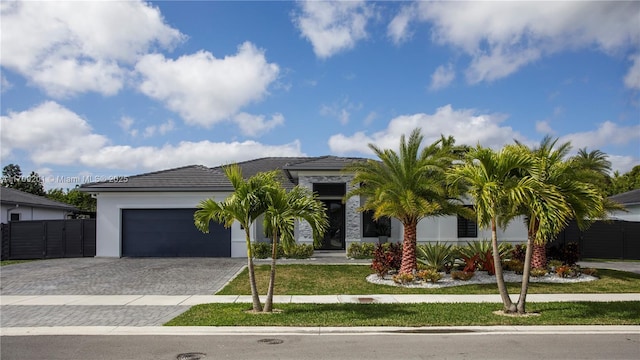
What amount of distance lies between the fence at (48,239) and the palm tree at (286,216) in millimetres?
15890

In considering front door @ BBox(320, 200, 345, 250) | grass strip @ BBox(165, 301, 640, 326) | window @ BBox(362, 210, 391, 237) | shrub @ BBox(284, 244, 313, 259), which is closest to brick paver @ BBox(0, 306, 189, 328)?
grass strip @ BBox(165, 301, 640, 326)

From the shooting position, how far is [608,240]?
86.0 ft

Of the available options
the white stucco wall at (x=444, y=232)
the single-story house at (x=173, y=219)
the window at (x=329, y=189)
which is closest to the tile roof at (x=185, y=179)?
the single-story house at (x=173, y=219)

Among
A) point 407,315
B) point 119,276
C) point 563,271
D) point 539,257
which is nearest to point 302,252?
point 119,276

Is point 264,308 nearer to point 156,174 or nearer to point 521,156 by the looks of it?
point 521,156

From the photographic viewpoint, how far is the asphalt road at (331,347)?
779cm

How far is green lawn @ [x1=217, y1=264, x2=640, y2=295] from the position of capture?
14.2 metres

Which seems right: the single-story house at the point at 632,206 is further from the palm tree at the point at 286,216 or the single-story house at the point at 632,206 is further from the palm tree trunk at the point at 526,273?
the palm tree at the point at 286,216

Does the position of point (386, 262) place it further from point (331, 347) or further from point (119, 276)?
point (119, 276)

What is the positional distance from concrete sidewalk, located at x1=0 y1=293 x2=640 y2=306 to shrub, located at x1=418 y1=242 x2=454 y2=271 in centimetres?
310

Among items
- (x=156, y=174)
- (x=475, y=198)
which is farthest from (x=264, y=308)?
(x=156, y=174)

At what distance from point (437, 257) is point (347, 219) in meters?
7.28

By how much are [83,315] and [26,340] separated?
218 cm

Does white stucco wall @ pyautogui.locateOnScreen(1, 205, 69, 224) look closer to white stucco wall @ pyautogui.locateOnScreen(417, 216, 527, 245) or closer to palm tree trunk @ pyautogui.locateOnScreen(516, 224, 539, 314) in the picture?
white stucco wall @ pyautogui.locateOnScreen(417, 216, 527, 245)
